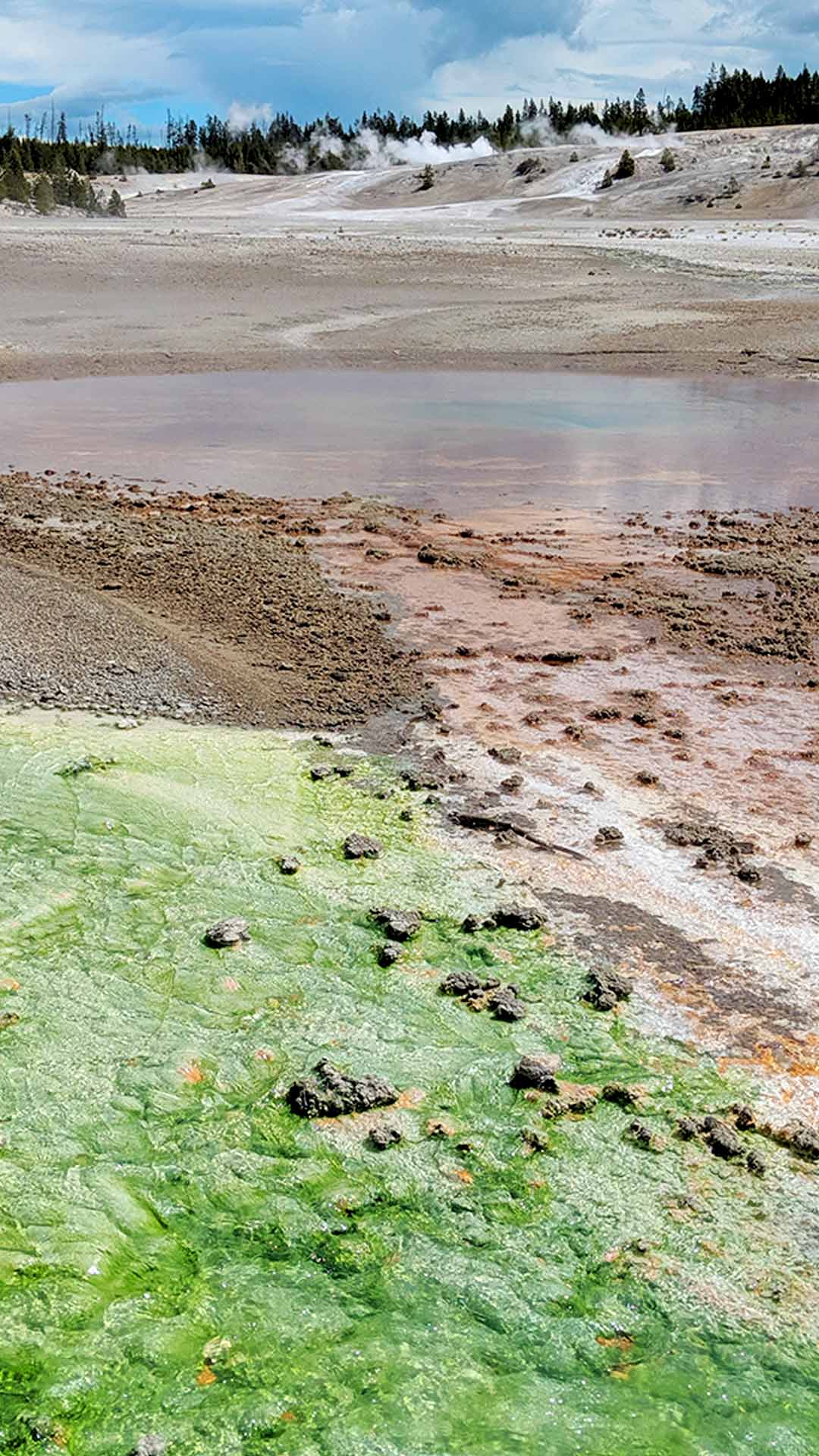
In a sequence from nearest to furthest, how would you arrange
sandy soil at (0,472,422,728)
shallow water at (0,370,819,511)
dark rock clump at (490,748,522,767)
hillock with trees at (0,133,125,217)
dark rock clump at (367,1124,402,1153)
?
dark rock clump at (367,1124,402,1153) < dark rock clump at (490,748,522,767) < sandy soil at (0,472,422,728) < shallow water at (0,370,819,511) < hillock with trees at (0,133,125,217)

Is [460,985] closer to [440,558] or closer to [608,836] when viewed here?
[608,836]

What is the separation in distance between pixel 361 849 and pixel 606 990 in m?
1.31

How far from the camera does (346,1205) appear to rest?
11.5 ft

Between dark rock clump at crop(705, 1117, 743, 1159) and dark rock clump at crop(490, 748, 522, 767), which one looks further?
dark rock clump at crop(490, 748, 522, 767)

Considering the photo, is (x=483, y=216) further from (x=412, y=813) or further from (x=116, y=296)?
(x=412, y=813)

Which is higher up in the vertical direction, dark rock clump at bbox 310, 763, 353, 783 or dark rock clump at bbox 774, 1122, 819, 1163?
dark rock clump at bbox 310, 763, 353, 783

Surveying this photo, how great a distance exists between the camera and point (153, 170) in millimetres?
75250

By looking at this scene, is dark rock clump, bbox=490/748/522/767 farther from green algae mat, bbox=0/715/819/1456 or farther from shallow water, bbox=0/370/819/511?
shallow water, bbox=0/370/819/511

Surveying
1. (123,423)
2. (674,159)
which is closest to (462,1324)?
(123,423)

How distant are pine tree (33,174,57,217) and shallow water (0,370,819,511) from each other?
99.9 feet

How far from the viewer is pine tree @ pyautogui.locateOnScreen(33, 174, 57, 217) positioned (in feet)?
148

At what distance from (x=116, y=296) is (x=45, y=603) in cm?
1830

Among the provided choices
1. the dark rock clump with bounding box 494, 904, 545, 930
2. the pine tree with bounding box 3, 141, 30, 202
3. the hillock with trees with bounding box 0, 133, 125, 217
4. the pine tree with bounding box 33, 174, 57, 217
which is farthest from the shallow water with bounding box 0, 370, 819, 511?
the pine tree with bounding box 3, 141, 30, 202

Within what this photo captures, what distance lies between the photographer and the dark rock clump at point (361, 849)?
17.7 feet
